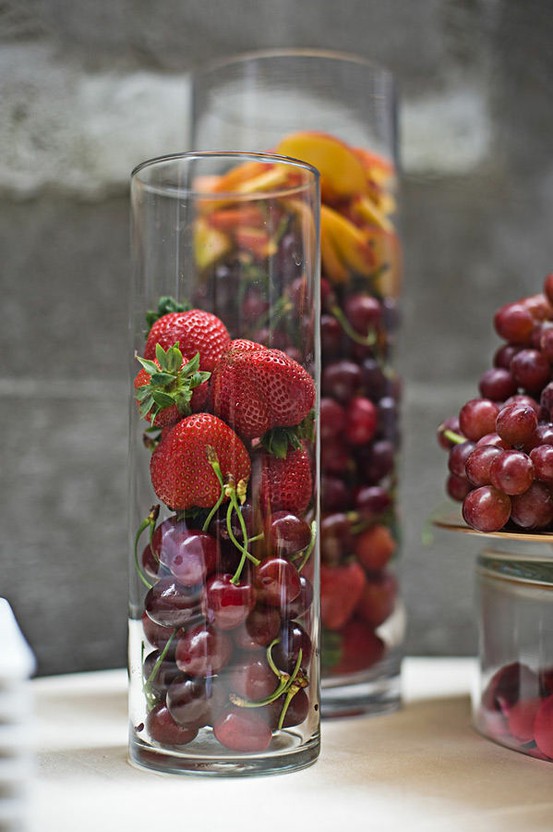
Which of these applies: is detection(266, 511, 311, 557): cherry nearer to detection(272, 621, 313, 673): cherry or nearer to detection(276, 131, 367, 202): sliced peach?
detection(272, 621, 313, 673): cherry

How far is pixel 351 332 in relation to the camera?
862 mm

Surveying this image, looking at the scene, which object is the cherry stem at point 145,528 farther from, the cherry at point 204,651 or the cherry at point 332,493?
the cherry at point 332,493

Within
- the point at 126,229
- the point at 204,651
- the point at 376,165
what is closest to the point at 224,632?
the point at 204,651

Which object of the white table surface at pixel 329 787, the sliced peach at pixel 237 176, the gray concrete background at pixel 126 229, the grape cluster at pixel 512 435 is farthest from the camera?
the gray concrete background at pixel 126 229

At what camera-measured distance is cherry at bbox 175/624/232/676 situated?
629 mm

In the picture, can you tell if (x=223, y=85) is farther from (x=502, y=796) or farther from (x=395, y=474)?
(x=502, y=796)

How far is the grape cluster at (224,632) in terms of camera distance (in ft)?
2.07

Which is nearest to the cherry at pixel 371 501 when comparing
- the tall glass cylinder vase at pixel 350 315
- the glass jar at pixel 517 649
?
the tall glass cylinder vase at pixel 350 315

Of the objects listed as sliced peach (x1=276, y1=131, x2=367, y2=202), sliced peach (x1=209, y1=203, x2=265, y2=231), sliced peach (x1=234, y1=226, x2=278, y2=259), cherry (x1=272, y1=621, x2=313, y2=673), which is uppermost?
sliced peach (x1=276, y1=131, x2=367, y2=202)

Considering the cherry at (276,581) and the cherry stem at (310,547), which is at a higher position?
the cherry stem at (310,547)

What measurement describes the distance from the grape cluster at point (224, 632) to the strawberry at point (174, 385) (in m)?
0.07

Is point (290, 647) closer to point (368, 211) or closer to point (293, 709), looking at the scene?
point (293, 709)

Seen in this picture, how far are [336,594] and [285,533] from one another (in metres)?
0.22

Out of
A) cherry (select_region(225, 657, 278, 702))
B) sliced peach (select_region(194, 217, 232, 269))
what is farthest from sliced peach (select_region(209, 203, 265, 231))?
cherry (select_region(225, 657, 278, 702))
